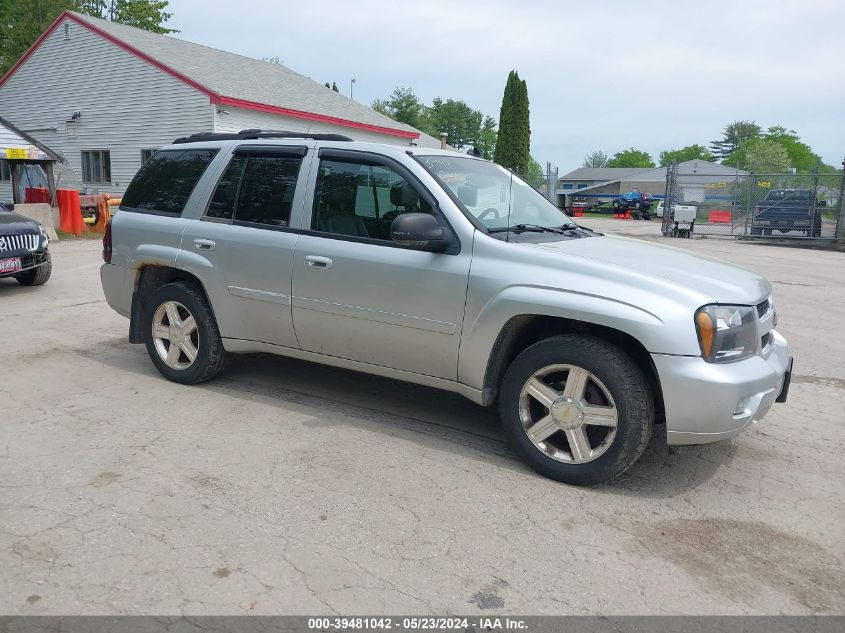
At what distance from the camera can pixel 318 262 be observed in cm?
463

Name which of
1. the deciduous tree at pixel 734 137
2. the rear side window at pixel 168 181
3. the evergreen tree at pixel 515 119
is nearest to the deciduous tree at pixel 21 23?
the evergreen tree at pixel 515 119

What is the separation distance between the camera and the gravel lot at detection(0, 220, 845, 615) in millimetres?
2857

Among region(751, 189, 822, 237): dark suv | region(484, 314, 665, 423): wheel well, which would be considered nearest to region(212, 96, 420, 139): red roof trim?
region(751, 189, 822, 237): dark suv

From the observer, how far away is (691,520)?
11.6 feet

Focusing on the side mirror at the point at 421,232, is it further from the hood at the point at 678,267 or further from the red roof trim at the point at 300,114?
the red roof trim at the point at 300,114

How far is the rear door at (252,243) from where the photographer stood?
4.85 m

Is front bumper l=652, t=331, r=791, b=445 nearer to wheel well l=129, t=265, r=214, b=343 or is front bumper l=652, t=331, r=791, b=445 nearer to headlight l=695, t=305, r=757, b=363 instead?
headlight l=695, t=305, r=757, b=363

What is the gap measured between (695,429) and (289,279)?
2.69 meters

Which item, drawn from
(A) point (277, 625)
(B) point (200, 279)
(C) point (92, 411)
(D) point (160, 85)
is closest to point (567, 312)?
(A) point (277, 625)

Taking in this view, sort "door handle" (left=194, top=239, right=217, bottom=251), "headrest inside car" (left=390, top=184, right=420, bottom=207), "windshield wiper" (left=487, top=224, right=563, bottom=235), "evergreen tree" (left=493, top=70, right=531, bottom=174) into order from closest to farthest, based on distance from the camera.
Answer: "windshield wiper" (left=487, top=224, right=563, bottom=235) < "headrest inside car" (left=390, top=184, right=420, bottom=207) < "door handle" (left=194, top=239, right=217, bottom=251) < "evergreen tree" (left=493, top=70, right=531, bottom=174)

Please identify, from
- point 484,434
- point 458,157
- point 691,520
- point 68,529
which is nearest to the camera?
point 68,529

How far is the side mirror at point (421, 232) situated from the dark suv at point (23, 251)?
290 inches

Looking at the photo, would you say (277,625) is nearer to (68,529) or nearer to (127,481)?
(68,529)

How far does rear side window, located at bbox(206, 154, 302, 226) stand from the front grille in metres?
5.58
